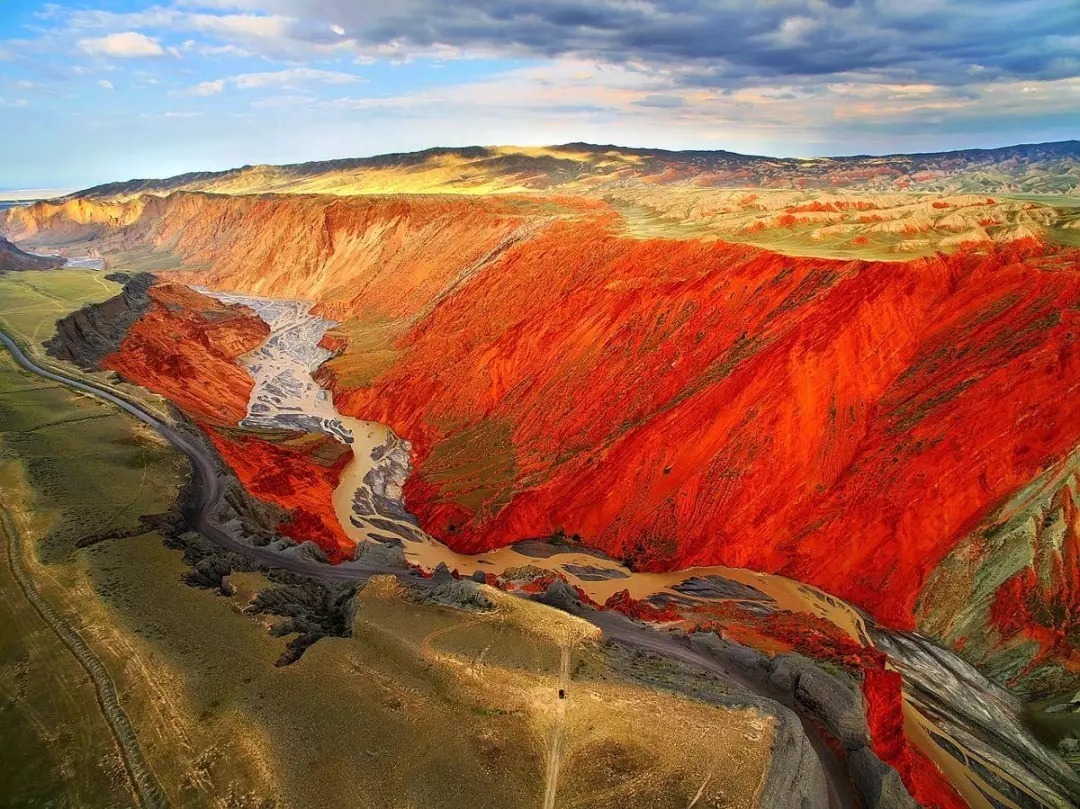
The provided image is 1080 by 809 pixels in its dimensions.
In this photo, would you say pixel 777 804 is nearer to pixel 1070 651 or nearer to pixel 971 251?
pixel 1070 651

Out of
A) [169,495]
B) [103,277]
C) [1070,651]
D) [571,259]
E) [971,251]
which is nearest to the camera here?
[1070,651]

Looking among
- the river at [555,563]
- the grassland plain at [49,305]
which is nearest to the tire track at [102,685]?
the river at [555,563]

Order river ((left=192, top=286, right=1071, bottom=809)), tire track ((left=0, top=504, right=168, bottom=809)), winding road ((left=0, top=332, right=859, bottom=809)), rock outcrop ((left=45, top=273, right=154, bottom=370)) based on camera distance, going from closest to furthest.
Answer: tire track ((left=0, top=504, right=168, bottom=809)) → winding road ((left=0, top=332, right=859, bottom=809)) → river ((left=192, top=286, right=1071, bottom=809)) → rock outcrop ((left=45, top=273, right=154, bottom=370))

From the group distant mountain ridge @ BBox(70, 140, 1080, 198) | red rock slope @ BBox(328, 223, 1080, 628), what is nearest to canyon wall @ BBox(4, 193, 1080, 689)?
red rock slope @ BBox(328, 223, 1080, 628)

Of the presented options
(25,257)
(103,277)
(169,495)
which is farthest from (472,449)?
(25,257)

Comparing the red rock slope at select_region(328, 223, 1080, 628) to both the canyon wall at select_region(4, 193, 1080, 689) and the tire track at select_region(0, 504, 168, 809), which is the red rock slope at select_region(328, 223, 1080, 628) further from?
the tire track at select_region(0, 504, 168, 809)

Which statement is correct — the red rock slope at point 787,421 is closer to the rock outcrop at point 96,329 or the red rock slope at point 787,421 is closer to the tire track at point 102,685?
the tire track at point 102,685

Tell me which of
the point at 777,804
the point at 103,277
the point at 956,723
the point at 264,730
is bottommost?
the point at 956,723
